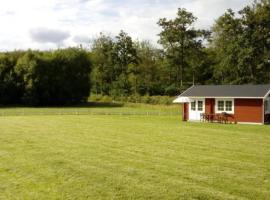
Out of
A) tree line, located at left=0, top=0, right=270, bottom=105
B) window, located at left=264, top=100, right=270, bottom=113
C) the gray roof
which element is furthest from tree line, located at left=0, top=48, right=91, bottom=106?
window, located at left=264, top=100, right=270, bottom=113

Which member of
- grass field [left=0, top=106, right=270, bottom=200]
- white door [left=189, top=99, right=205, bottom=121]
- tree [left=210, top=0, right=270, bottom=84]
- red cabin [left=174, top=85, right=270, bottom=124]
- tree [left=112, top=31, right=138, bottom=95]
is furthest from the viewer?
tree [left=112, top=31, right=138, bottom=95]

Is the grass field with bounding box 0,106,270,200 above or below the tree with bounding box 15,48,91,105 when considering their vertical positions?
below

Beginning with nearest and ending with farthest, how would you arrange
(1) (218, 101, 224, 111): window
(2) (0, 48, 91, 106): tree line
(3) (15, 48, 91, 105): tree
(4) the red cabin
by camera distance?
(4) the red cabin → (1) (218, 101, 224, 111): window → (2) (0, 48, 91, 106): tree line → (3) (15, 48, 91, 105): tree

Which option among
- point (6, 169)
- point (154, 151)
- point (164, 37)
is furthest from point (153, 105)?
point (6, 169)

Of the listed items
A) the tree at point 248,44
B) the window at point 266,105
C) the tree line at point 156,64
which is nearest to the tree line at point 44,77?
the tree line at point 156,64

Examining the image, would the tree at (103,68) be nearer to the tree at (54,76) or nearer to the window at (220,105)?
the tree at (54,76)

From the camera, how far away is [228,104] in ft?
121

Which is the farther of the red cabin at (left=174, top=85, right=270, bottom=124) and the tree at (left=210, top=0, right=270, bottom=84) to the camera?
the tree at (left=210, top=0, right=270, bottom=84)

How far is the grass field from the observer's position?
10758 mm

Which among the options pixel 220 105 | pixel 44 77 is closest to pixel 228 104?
pixel 220 105

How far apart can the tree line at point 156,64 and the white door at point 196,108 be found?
2292 cm

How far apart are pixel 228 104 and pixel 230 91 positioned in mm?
1437

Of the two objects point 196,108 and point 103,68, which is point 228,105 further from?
point 103,68

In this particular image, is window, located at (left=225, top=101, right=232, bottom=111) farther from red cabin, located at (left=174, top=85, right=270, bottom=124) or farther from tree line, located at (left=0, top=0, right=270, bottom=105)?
tree line, located at (left=0, top=0, right=270, bottom=105)
